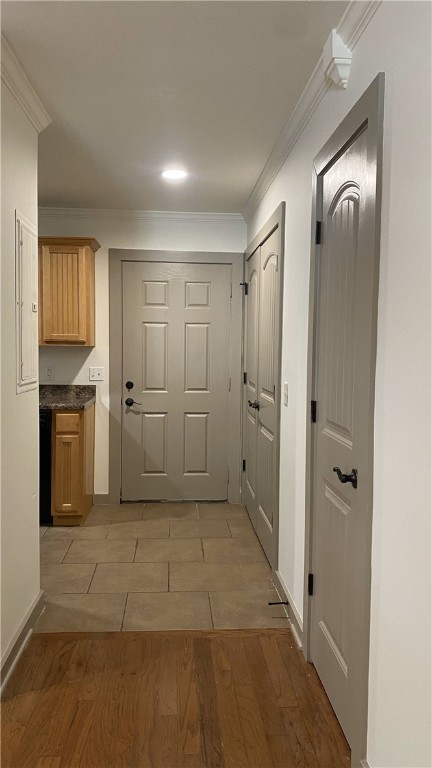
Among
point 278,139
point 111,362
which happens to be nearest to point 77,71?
point 278,139

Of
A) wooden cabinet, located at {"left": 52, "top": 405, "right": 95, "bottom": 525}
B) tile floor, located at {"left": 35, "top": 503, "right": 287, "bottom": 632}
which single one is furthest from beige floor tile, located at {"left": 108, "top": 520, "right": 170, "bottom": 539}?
wooden cabinet, located at {"left": 52, "top": 405, "right": 95, "bottom": 525}

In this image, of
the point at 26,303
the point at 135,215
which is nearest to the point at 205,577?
the point at 26,303

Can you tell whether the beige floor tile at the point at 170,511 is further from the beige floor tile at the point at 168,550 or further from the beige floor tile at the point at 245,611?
the beige floor tile at the point at 245,611

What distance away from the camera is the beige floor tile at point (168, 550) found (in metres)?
3.71

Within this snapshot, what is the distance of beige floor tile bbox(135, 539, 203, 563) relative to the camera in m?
3.71

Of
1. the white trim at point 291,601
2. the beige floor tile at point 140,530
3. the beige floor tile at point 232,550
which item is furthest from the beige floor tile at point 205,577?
the beige floor tile at point 140,530

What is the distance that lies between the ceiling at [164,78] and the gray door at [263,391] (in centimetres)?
68

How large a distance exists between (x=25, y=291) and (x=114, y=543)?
6.84 ft

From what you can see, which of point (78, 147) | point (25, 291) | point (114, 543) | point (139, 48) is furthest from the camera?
point (114, 543)

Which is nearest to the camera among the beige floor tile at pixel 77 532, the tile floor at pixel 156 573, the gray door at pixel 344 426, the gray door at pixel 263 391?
the gray door at pixel 344 426

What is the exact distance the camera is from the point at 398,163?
155cm

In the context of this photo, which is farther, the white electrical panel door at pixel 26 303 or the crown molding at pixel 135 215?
the crown molding at pixel 135 215

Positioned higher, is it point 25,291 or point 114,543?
point 25,291

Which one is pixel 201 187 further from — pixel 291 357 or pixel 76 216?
pixel 291 357
